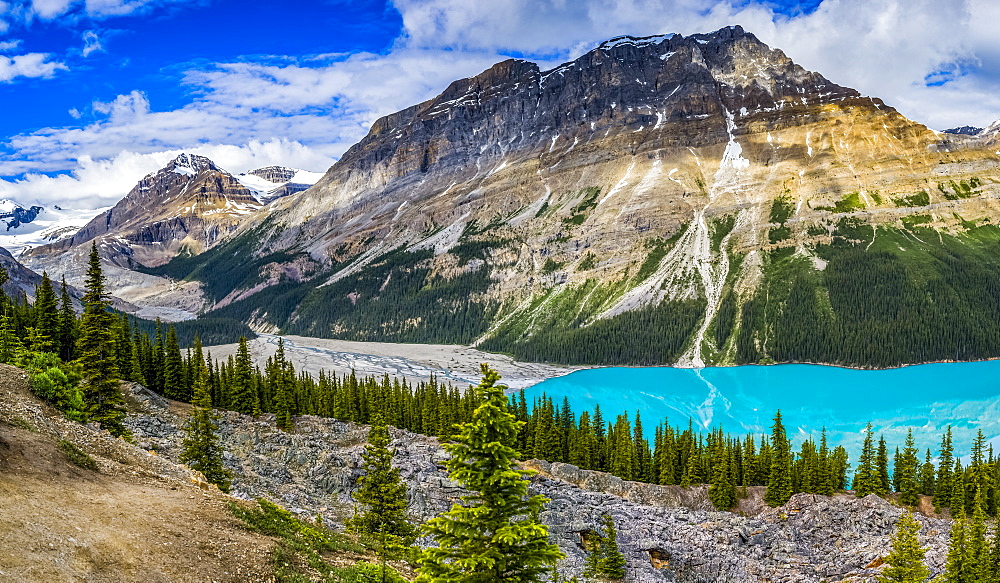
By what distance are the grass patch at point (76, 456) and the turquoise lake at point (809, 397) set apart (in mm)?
85380

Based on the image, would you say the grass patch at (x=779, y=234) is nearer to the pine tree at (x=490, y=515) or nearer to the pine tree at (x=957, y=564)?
the pine tree at (x=957, y=564)

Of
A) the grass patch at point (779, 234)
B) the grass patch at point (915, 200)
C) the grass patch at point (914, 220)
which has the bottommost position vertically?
the grass patch at point (779, 234)

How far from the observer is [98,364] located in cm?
3731

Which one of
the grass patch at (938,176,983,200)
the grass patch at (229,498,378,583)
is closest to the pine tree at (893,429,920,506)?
the grass patch at (229,498,378,583)

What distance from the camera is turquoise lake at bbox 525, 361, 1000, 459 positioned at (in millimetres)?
99125

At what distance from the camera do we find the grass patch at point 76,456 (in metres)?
23.0

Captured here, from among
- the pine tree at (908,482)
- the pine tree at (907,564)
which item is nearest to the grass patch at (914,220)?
the pine tree at (908,482)

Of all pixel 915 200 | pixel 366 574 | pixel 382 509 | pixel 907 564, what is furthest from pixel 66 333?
pixel 915 200

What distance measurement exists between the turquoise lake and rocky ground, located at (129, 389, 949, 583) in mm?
45213

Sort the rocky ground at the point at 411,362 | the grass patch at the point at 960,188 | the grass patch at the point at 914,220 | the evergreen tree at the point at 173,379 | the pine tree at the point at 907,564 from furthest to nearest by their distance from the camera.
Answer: the grass patch at the point at 960,188 → the grass patch at the point at 914,220 → the rocky ground at the point at 411,362 → the evergreen tree at the point at 173,379 → the pine tree at the point at 907,564

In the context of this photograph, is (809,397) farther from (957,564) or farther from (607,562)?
(607,562)

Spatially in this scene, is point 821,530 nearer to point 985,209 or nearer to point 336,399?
point 336,399

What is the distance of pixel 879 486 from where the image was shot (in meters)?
56.0

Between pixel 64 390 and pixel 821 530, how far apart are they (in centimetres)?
4906
